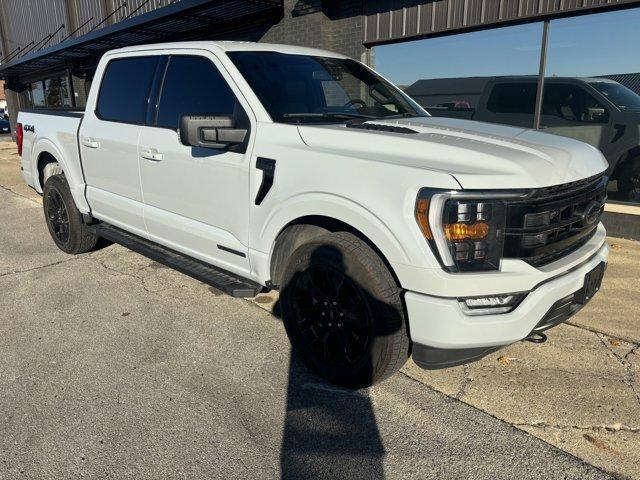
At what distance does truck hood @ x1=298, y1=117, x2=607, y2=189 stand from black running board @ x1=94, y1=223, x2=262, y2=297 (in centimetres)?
105

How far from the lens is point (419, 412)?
2.80 m

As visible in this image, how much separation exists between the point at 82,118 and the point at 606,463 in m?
4.86

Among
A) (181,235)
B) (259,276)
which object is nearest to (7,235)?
(181,235)

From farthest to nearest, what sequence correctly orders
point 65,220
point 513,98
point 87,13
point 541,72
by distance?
point 87,13 → point 513,98 → point 541,72 → point 65,220

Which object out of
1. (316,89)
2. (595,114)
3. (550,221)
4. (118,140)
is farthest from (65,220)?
(595,114)

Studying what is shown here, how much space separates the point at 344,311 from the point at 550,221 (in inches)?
45.2

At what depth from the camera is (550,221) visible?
252cm

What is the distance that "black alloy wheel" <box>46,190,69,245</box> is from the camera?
210 inches

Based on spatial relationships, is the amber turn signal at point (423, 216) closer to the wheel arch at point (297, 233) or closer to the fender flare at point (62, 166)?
the wheel arch at point (297, 233)

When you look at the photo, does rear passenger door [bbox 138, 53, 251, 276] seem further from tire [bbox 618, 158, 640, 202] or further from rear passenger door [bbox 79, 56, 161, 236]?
tire [bbox 618, 158, 640, 202]

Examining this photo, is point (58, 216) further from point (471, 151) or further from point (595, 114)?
point (595, 114)

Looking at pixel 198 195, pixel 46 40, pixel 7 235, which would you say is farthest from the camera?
pixel 46 40

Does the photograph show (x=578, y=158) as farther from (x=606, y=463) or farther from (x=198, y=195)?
(x=198, y=195)

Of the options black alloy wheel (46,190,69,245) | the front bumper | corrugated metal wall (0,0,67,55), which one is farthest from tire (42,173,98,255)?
corrugated metal wall (0,0,67,55)
